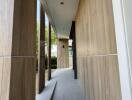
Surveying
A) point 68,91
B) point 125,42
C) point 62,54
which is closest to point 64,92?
point 68,91

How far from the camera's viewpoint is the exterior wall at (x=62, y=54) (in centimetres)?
1282

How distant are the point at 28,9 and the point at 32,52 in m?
0.59

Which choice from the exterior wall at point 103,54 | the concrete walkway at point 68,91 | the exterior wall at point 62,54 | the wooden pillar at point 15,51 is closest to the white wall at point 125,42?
the exterior wall at point 103,54

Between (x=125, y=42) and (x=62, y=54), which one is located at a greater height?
(x=62, y=54)

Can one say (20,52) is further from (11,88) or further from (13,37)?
(11,88)

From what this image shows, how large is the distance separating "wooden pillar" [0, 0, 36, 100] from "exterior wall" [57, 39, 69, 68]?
36.5ft

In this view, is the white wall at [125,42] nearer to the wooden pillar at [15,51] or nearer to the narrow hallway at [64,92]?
the wooden pillar at [15,51]

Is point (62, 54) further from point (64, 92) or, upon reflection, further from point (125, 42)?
point (125, 42)

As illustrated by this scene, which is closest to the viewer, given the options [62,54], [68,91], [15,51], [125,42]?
[125,42]

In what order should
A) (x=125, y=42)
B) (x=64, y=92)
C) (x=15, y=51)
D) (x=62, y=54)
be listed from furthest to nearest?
(x=62, y=54) → (x=64, y=92) → (x=15, y=51) → (x=125, y=42)

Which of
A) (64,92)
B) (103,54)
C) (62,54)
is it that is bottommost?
(64,92)

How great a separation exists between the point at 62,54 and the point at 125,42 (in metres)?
12.1

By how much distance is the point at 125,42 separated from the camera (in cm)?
82

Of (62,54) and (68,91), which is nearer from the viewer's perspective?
(68,91)
